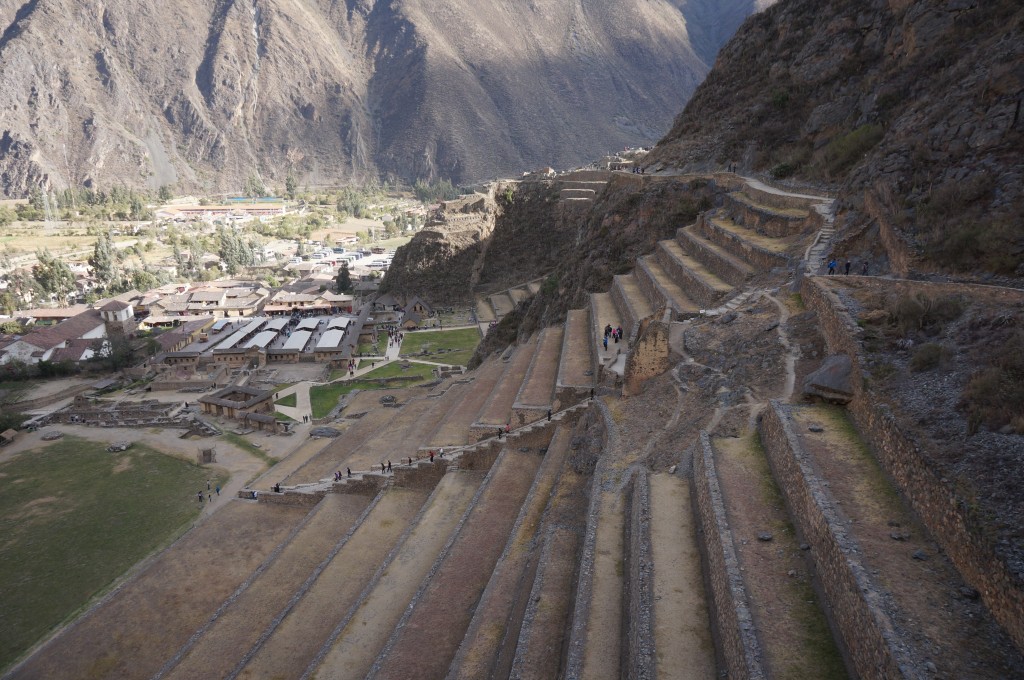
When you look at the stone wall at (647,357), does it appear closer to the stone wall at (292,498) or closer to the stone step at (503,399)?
the stone step at (503,399)

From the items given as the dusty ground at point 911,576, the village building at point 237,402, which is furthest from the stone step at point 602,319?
the village building at point 237,402

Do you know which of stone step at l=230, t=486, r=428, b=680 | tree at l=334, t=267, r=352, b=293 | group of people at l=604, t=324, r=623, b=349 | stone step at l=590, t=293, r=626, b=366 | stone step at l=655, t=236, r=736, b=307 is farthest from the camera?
tree at l=334, t=267, r=352, b=293

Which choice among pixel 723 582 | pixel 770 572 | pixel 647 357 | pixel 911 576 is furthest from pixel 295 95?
pixel 911 576

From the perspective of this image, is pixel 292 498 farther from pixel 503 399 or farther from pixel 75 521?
pixel 75 521

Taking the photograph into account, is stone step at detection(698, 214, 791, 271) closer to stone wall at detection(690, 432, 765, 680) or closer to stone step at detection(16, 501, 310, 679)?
stone wall at detection(690, 432, 765, 680)

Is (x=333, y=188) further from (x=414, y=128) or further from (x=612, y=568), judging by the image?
(x=612, y=568)

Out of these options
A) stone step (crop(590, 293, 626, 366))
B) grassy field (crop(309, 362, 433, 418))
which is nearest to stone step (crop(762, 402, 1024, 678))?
stone step (crop(590, 293, 626, 366))

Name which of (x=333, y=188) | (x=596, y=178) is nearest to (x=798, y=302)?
(x=596, y=178)
